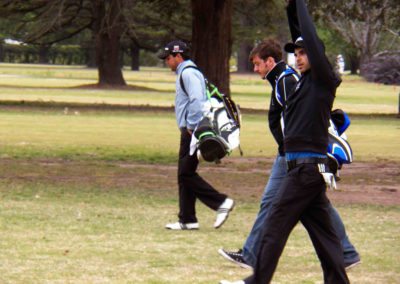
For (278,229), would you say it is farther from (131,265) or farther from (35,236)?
(35,236)

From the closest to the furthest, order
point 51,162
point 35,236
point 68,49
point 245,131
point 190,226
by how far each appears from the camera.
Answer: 1. point 35,236
2. point 190,226
3. point 51,162
4. point 245,131
5. point 68,49

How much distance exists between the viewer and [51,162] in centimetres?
1964

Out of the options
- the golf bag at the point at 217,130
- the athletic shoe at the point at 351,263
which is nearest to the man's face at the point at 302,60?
the athletic shoe at the point at 351,263

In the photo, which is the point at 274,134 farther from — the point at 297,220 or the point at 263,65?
the point at 297,220

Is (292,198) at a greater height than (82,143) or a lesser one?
greater

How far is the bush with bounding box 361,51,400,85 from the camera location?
2768 inches

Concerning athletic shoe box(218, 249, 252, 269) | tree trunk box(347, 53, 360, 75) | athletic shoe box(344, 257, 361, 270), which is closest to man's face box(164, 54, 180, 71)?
athletic shoe box(218, 249, 252, 269)

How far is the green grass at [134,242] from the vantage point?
9.15 m

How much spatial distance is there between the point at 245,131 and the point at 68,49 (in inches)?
3019

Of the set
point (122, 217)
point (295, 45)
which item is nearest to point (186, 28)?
point (122, 217)

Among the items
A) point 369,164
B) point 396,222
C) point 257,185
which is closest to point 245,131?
point 369,164

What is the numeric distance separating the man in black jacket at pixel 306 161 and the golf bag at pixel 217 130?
3.18 meters

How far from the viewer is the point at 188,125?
449 inches

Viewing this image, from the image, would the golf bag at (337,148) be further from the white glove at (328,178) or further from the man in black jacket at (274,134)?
the man in black jacket at (274,134)
